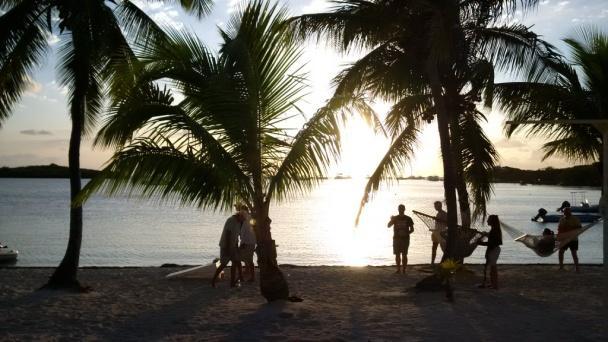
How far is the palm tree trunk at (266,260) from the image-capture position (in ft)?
27.7

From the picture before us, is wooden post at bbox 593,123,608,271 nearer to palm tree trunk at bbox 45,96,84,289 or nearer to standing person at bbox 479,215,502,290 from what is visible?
standing person at bbox 479,215,502,290

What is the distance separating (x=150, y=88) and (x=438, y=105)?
4808mm

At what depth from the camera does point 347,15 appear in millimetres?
10367

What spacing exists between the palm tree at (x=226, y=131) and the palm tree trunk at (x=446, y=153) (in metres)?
2.48

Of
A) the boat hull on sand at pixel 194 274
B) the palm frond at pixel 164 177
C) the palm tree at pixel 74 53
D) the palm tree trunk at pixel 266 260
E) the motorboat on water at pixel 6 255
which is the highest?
the palm tree at pixel 74 53

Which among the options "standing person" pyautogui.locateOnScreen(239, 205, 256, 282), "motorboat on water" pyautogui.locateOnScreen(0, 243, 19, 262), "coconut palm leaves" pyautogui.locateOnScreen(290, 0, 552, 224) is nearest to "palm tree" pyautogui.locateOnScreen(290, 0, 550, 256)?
"coconut palm leaves" pyautogui.locateOnScreen(290, 0, 552, 224)

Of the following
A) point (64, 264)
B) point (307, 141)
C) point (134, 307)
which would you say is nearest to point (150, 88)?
point (307, 141)

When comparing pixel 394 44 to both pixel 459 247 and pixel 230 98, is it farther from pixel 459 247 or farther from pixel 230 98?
pixel 230 98

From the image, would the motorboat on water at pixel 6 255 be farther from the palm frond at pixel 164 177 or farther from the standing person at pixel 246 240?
the palm frond at pixel 164 177

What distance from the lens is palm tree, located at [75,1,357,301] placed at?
7406 millimetres

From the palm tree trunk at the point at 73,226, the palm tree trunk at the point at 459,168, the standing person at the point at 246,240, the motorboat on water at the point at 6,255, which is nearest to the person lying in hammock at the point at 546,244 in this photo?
the palm tree trunk at the point at 459,168

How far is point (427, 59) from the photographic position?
10.1m

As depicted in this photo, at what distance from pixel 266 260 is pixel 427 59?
429 cm

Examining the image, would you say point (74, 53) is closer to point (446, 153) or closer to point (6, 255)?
point (446, 153)
